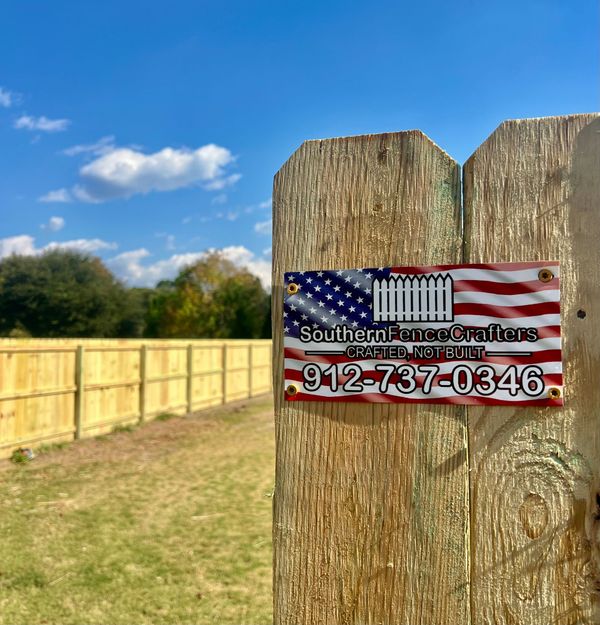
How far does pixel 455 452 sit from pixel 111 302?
40319 mm

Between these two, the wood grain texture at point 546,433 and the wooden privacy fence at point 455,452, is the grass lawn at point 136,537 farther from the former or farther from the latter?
the wood grain texture at point 546,433

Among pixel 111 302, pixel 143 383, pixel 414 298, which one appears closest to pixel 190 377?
pixel 143 383

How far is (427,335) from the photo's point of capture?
127 centimetres

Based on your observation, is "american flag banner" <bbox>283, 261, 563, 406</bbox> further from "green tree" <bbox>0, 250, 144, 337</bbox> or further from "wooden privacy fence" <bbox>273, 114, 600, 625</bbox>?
"green tree" <bbox>0, 250, 144, 337</bbox>

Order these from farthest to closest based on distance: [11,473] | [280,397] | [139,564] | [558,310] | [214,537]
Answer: [11,473]
[214,537]
[139,564]
[280,397]
[558,310]

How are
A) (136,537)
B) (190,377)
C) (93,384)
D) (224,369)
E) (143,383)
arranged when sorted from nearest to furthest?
(136,537) < (93,384) < (143,383) < (190,377) < (224,369)

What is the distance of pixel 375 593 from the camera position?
1.26 meters

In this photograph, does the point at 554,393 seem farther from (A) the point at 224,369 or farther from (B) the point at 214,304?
(B) the point at 214,304

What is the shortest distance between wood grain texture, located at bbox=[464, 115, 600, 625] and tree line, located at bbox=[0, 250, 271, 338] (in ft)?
114

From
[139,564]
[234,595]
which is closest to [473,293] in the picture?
[234,595]

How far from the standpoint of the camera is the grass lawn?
12.4ft

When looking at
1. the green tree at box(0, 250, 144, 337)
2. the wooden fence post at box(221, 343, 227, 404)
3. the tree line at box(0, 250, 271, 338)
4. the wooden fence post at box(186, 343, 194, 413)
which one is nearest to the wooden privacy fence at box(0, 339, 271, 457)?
the wooden fence post at box(186, 343, 194, 413)

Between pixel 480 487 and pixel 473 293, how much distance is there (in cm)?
42

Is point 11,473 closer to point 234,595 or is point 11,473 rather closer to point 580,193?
point 234,595
